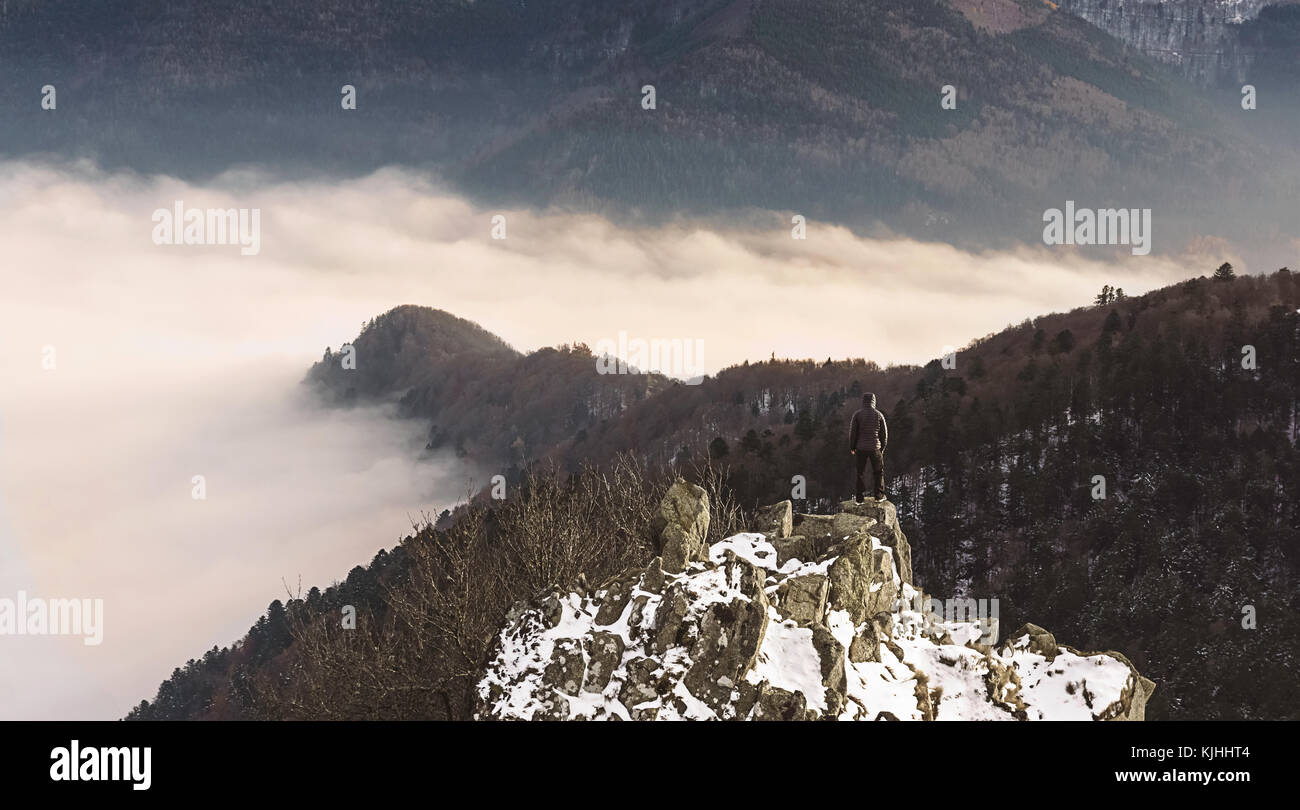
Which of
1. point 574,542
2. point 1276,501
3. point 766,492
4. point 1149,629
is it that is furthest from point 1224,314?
point 574,542

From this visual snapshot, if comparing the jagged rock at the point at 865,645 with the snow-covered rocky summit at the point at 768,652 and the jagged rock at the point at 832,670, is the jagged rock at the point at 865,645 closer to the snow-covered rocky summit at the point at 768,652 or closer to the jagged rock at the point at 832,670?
the snow-covered rocky summit at the point at 768,652

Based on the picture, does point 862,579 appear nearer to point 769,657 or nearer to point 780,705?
point 769,657

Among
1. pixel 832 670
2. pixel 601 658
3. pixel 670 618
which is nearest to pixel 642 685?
pixel 601 658

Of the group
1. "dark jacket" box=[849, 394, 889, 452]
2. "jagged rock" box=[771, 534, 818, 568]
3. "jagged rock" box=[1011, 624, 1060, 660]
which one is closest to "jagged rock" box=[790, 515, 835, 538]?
"jagged rock" box=[771, 534, 818, 568]

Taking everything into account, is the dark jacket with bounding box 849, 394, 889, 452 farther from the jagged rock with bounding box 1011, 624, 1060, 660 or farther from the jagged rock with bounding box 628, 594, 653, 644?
the jagged rock with bounding box 628, 594, 653, 644

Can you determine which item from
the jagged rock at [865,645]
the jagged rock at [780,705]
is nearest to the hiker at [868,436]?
the jagged rock at [865,645]
